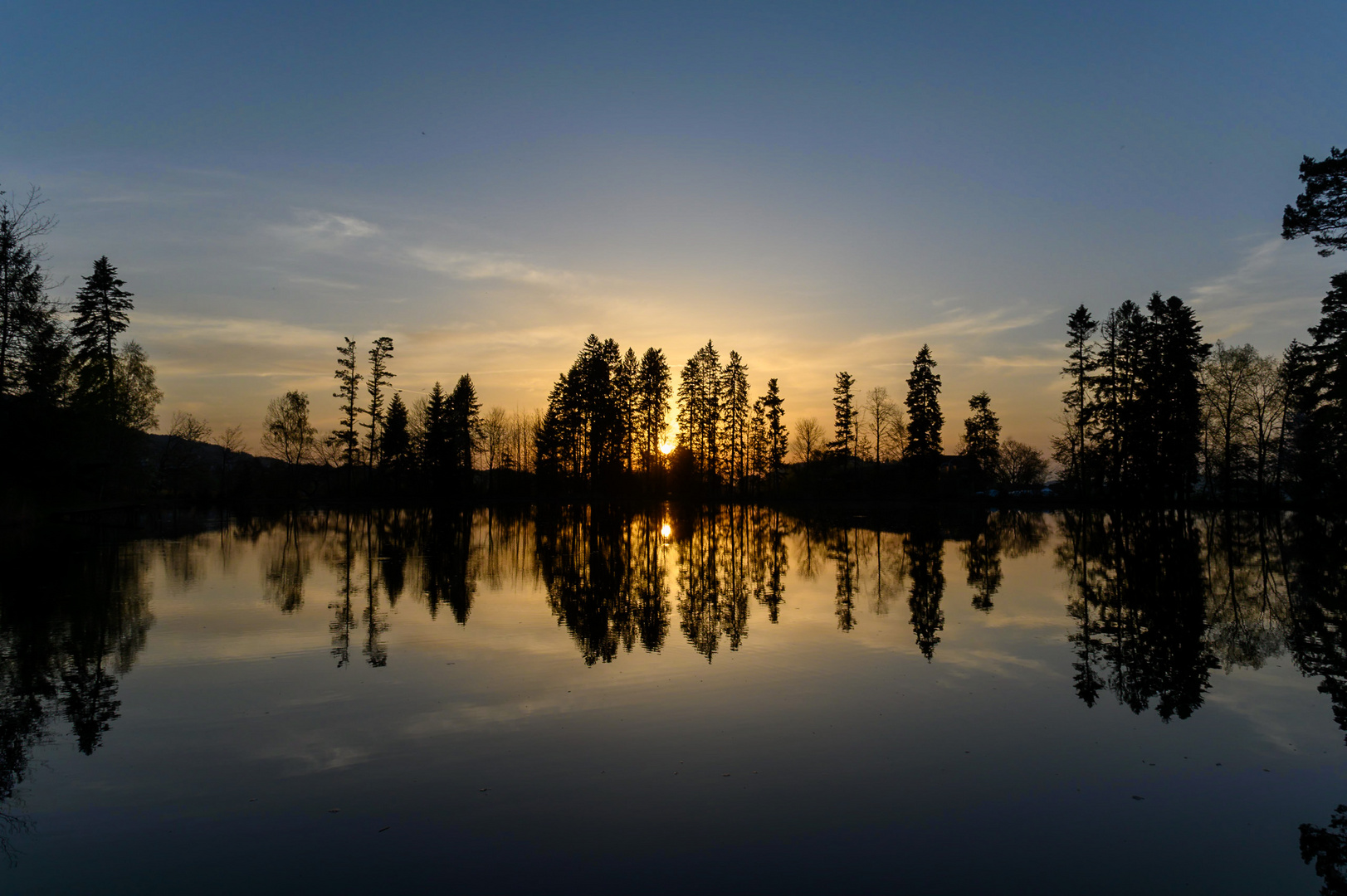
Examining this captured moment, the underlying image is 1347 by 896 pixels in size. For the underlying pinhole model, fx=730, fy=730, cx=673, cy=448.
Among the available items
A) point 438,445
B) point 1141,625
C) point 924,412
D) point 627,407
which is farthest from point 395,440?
point 1141,625

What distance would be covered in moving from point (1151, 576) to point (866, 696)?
489 inches

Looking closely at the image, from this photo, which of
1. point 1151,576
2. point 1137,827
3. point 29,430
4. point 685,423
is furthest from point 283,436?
point 1137,827

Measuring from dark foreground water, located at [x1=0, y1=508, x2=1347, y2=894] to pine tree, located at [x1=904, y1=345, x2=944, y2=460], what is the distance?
54.6 metres

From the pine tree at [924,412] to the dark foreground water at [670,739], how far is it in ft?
179

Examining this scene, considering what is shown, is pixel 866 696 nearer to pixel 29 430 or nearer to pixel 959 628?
pixel 959 628

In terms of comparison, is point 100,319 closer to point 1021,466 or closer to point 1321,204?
point 1321,204

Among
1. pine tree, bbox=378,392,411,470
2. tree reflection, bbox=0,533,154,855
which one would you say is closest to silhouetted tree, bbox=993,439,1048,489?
pine tree, bbox=378,392,411,470

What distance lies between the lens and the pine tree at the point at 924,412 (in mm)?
67750

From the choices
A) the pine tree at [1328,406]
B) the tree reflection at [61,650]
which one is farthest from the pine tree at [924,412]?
the tree reflection at [61,650]

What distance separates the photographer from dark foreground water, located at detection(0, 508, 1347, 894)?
4.18 m

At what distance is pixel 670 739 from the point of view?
604 centimetres

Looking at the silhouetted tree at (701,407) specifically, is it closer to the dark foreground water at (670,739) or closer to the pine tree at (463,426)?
the pine tree at (463,426)

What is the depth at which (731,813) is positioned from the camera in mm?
4750

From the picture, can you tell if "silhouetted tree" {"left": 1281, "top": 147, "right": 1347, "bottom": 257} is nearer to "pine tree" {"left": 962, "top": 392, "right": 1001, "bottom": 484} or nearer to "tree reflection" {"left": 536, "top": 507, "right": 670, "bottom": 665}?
"tree reflection" {"left": 536, "top": 507, "right": 670, "bottom": 665}
